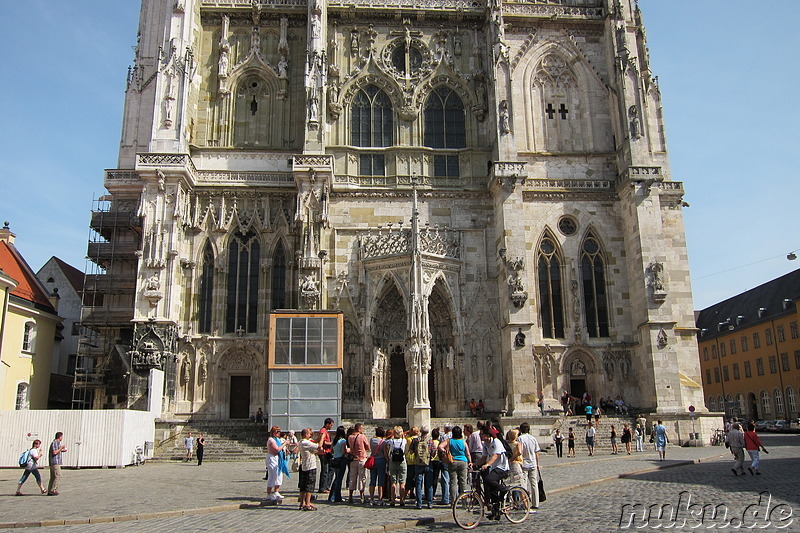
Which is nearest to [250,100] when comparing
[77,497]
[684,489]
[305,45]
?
[305,45]

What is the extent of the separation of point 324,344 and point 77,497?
1198 centimetres

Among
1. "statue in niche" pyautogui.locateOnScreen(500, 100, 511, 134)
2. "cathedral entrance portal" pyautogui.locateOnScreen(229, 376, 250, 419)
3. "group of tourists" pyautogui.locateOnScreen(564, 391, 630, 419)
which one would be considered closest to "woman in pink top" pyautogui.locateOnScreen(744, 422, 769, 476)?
"group of tourists" pyautogui.locateOnScreen(564, 391, 630, 419)

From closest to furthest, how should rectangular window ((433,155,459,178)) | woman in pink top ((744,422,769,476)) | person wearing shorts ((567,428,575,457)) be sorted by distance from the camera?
woman in pink top ((744,422,769,476)) < person wearing shorts ((567,428,575,457)) < rectangular window ((433,155,459,178))

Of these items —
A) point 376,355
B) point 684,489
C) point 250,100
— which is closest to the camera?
point 684,489

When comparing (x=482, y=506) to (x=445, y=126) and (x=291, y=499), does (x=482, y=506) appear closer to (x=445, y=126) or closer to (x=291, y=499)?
(x=291, y=499)

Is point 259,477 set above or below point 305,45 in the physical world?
below

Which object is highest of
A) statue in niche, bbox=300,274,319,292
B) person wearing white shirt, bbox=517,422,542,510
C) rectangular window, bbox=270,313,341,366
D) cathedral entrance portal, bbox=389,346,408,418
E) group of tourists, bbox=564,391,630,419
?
statue in niche, bbox=300,274,319,292

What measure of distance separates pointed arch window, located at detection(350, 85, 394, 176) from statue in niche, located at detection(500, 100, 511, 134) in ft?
17.5

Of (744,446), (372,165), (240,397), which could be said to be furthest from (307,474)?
(372,165)

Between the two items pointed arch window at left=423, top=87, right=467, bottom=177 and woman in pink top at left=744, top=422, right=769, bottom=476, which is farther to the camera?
pointed arch window at left=423, top=87, right=467, bottom=177

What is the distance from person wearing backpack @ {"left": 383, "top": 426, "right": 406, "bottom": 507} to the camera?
42.5 ft

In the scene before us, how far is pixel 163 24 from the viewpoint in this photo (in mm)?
34469

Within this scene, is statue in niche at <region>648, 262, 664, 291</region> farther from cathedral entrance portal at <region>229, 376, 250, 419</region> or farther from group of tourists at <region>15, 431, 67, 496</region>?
group of tourists at <region>15, 431, 67, 496</region>

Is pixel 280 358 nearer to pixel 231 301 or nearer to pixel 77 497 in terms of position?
pixel 231 301
